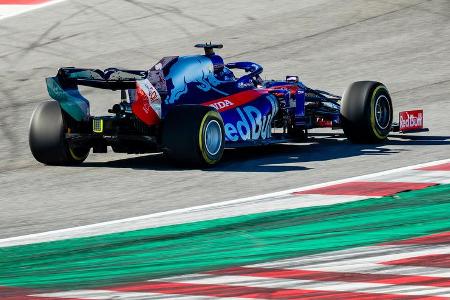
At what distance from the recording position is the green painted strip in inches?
345

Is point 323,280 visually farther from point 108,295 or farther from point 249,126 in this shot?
point 249,126

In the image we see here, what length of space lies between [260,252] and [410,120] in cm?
697

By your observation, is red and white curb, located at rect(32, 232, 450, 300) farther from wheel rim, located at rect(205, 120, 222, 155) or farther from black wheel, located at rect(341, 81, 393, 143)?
black wheel, located at rect(341, 81, 393, 143)

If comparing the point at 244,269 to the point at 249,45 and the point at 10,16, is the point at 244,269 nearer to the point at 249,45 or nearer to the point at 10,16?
the point at 249,45

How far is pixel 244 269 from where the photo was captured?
859cm

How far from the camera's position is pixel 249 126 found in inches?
565

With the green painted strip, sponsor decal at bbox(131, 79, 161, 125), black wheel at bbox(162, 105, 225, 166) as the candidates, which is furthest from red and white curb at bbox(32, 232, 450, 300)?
sponsor decal at bbox(131, 79, 161, 125)

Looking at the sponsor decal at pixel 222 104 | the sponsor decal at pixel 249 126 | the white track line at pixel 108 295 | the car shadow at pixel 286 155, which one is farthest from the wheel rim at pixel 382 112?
the white track line at pixel 108 295

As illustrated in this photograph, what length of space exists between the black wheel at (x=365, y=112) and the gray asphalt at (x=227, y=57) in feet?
0.60

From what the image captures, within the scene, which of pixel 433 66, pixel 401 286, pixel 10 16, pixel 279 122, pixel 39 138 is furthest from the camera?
pixel 10 16

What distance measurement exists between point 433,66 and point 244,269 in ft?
43.2

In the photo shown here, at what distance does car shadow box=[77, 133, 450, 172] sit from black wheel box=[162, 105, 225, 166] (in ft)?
0.84

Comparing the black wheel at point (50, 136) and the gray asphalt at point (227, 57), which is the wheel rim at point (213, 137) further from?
the black wheel at point (50, 136)

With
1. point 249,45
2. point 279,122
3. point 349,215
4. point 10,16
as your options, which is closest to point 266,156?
A: point 279,122
